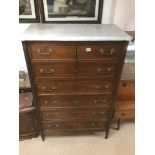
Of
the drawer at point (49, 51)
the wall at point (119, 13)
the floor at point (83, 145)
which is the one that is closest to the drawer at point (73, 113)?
the floor at point (83, 145)

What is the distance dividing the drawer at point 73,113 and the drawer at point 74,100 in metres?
0.05

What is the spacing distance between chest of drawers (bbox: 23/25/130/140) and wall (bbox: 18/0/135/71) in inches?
20.6

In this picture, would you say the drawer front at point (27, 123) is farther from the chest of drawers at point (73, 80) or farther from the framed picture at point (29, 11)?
the framed picture at point (29, 11)

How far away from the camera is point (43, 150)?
74.0 inches

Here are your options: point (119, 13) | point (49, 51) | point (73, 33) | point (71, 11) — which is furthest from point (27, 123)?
point (119, 13)

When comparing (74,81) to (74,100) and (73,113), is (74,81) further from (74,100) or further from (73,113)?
(73,113)

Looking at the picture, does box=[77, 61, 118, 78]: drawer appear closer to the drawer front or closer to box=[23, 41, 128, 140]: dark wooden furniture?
box=[23, 41, 128, 140]: dark wooden furniture

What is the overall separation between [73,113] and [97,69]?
55cm

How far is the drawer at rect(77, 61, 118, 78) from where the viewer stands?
1495mm

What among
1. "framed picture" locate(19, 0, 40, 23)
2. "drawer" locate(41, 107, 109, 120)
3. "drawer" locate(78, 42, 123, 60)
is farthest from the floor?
"framed picture" locate(19, 0, 40, 23)

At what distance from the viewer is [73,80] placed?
1567 millimetres
